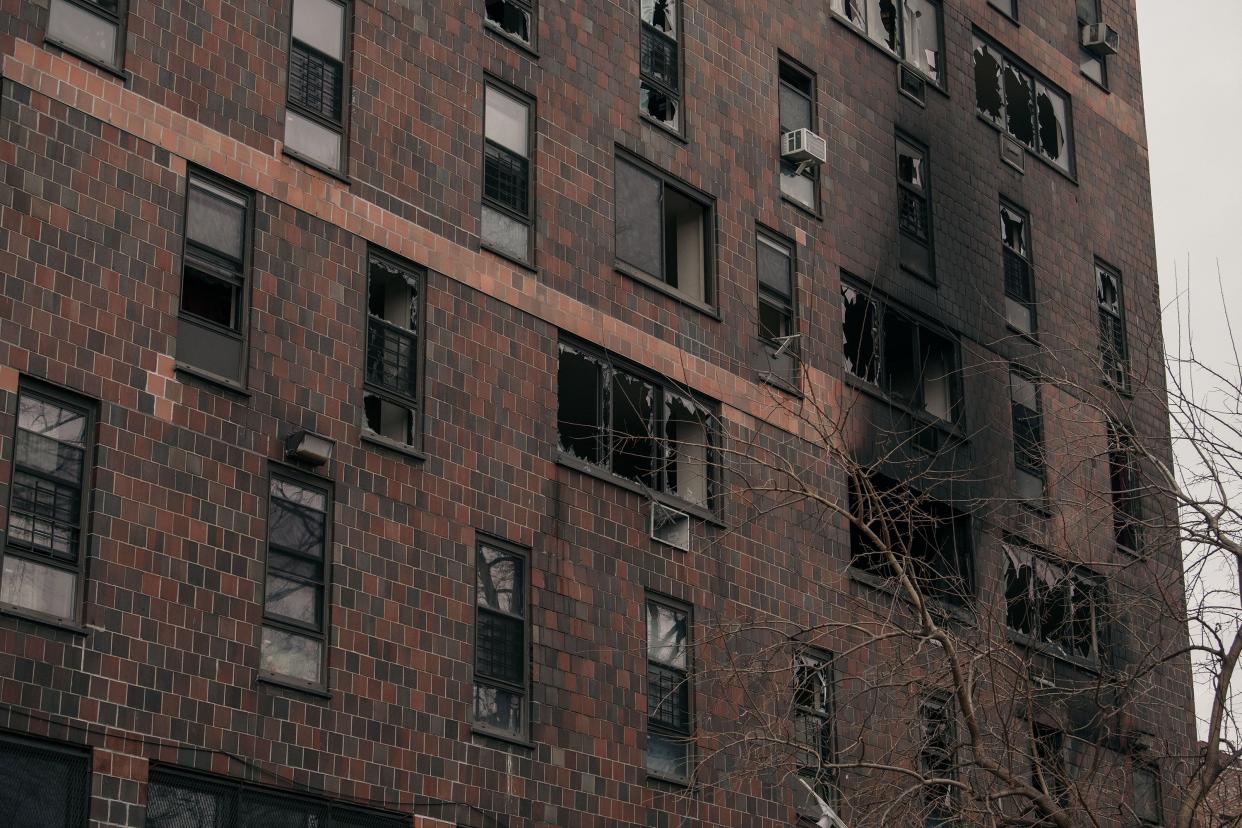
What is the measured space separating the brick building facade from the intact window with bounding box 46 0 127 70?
0.06 metres

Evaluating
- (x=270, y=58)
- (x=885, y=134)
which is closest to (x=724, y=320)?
(x=885, y=134)

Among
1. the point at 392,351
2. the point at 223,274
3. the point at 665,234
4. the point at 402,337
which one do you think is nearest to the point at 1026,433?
the point at 665,234

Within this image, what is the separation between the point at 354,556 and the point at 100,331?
4205 millimetres

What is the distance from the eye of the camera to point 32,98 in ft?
78.0

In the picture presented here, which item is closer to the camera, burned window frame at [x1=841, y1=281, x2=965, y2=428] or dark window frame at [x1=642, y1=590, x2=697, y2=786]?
dark window frame at [x1=642, y1=590, x2=697, y2=786]

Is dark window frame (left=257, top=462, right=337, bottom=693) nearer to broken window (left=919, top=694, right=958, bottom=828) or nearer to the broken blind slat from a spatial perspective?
broken window (left=919, top=694, right=958, bottom=828)

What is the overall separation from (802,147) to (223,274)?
1273cm

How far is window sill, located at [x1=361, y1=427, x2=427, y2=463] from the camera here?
2644 centimetres

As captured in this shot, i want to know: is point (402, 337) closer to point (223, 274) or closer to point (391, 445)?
point (391, 445)

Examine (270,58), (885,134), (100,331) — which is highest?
(885,134)

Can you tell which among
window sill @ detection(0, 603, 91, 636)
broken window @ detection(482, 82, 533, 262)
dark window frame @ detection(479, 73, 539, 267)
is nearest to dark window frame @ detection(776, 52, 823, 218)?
dark window frame @ detection(479, 73, 539, 267)

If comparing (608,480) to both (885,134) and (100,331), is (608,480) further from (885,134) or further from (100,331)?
(885,134)

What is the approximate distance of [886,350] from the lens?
3759 centimetres

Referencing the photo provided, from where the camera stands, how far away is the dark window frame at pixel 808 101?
35469mm
